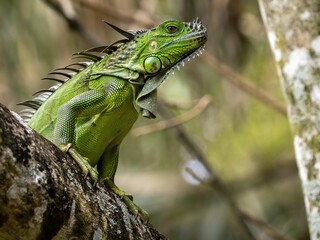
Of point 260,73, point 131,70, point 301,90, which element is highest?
point 131,70

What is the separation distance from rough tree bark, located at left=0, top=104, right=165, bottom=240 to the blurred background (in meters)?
3.23

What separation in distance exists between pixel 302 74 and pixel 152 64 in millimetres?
771

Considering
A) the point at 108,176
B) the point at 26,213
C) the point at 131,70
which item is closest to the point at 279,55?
the point at 131,70

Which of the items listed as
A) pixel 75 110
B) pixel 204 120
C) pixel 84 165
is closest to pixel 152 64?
pixel 75 110

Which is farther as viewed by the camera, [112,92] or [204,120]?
[204,120]

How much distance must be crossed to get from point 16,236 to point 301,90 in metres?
1.85

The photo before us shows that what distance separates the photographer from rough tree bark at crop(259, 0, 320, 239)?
132 inches

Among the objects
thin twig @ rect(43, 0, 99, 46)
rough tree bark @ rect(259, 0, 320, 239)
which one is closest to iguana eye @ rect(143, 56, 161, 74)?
rough tree bark @ rect(259, 0, 320, 239)

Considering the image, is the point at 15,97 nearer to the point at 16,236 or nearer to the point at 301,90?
the point at 301,90

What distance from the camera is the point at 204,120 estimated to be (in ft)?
21.9

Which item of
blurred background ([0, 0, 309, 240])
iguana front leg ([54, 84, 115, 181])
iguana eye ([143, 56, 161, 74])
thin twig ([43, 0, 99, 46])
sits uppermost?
thin twig ([43, 0, 99, 46])

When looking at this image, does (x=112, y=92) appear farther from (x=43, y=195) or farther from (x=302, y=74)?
(x=43, y=195)

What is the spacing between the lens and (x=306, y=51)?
3557 millimetres

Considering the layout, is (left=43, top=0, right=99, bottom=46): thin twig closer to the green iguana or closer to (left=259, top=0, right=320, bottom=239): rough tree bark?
the green iguana
